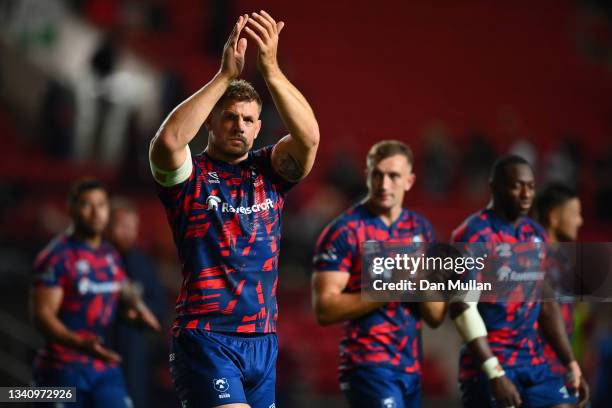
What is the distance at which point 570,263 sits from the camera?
6938 millimetres

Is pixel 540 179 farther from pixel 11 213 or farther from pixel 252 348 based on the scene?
pixel 252 348

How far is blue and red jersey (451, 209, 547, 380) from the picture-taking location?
21.2 feet

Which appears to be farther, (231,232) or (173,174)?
(231,232)

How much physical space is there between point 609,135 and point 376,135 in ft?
18.9

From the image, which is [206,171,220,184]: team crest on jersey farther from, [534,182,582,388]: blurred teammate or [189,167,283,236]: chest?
[534,182,582,388]: blurred teammate

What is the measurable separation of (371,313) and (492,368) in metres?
0.88

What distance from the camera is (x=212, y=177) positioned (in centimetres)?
517

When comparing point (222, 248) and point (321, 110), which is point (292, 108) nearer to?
point (222, 248)

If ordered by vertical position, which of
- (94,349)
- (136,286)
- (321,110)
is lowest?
(94,349)

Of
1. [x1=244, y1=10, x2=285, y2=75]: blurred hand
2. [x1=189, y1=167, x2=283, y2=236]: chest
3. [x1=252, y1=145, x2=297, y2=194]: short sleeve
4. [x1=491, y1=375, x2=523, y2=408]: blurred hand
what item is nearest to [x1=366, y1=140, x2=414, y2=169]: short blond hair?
[x1=252, y1=145, x2=297, y2=194]: short sleeve

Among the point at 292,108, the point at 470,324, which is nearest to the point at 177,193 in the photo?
the point at 292,108

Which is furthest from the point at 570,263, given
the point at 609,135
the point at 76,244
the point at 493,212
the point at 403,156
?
the point at 609,135

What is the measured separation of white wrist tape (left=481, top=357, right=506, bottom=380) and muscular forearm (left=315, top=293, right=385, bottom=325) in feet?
2.57

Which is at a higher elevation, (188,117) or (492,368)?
(188,117)
